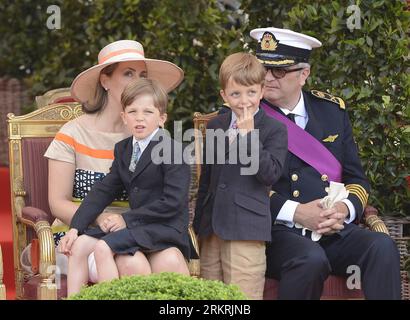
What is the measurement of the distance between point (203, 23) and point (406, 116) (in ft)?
6.08

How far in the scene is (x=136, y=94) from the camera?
5312mm

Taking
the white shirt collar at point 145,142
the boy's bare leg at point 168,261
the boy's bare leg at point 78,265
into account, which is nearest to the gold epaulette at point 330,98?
the white shirt collar at point 145,142

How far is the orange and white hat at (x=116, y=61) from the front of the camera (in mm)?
5691

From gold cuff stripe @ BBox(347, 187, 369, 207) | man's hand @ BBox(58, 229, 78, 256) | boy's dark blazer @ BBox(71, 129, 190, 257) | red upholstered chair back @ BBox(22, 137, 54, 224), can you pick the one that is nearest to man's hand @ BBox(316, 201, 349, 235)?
gold cuff stripe @ BBox(347, 187, 369, 207)

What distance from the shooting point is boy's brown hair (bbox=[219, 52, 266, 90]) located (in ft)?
17.4

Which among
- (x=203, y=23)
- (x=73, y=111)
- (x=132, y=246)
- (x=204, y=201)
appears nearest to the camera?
(x=132, y=246)

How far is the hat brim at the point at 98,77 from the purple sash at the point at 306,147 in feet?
1.88

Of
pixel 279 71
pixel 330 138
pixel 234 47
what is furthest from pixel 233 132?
pixel 234 47

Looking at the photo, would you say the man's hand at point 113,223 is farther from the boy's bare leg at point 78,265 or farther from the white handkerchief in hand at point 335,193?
the white handkerchief in hand at point 335,193

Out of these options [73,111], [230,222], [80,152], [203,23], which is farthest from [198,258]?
[203,23]

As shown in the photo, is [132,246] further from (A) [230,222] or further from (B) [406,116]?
(B) [406,116]

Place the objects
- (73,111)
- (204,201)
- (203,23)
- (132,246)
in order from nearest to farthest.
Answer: (132,246), (204,201), (73,111), (203,23)

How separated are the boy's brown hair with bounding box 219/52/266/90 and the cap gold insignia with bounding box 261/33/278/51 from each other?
14.8 inches

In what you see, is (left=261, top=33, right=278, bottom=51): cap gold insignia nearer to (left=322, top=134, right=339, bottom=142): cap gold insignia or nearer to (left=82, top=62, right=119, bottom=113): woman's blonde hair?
(left=322, top=134, right=339, bottom=142): cap gold insignia
